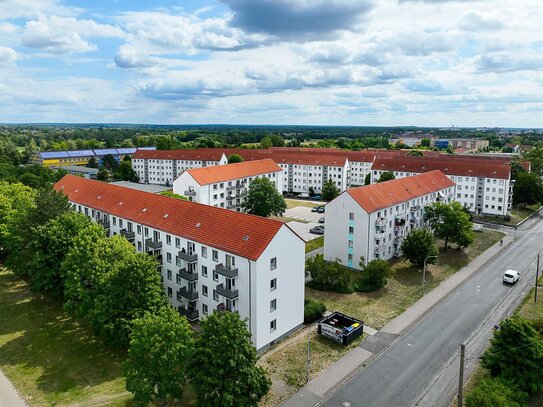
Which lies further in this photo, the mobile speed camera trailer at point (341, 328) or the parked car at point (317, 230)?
the parked car at point (317, 230)

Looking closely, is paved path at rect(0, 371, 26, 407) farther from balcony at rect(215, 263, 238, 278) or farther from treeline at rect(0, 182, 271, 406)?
balcony at rect(215, 263, 238, 278)

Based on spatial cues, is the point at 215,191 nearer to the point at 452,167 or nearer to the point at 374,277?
the point at 374,277

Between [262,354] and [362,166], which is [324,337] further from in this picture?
[362,166]

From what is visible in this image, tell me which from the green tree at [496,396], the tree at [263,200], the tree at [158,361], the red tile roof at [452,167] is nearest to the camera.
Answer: the green tree at [496,396]

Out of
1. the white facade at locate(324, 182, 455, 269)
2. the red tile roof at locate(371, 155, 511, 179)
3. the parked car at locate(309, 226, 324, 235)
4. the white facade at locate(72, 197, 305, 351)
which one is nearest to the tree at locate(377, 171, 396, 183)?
the red tile roof at locate(371, 155, 511, 179)

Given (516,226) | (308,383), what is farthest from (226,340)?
(516,226)

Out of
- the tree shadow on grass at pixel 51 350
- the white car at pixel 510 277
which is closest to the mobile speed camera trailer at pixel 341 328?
the tree shadow on grass at pixel 51 350

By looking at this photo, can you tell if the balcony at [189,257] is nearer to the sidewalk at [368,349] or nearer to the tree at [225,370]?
the tree at [225,370]
